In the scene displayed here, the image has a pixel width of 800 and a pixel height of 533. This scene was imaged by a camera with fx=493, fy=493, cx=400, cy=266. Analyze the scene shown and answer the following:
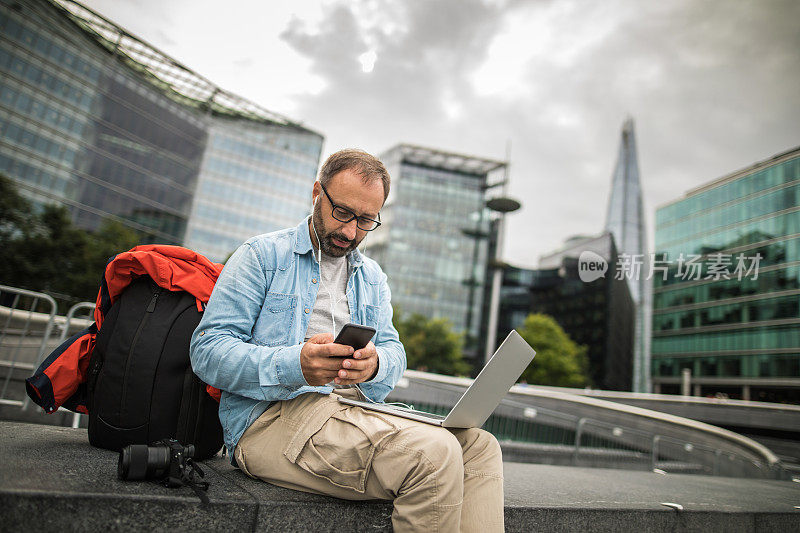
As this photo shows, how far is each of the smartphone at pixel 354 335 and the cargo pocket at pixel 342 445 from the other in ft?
0.89

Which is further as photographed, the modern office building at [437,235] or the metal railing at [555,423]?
the modern office building at [437,235]

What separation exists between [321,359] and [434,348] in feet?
161

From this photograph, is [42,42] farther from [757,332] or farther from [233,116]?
[757,332]

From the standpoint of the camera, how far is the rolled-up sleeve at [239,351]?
6.00ft

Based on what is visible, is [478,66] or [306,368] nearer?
[306,368]

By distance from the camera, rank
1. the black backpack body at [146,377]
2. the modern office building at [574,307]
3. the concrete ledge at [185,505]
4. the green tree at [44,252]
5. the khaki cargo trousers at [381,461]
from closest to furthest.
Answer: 1. the concrete ledge at [185,505]
2. the khaki cargo trousers at [381,461]
3. the black backpack body at [146,377]
4. the green tree at [44,252]
5. the modern office building at [574,307]

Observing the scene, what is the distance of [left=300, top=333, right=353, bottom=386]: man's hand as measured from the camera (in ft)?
5.52

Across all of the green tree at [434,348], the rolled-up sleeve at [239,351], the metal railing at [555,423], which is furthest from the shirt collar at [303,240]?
the green tree at [434,348]

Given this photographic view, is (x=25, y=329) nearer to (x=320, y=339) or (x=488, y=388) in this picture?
(x=320, y=339)

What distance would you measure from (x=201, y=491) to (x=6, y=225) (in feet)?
135

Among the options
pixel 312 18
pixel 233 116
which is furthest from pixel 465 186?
pixel 312 18

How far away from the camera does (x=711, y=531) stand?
3.18 meters

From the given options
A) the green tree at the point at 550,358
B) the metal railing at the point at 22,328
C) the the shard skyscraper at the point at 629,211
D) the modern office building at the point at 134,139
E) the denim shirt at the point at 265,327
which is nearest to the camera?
the denim shirt at the point at 265,327

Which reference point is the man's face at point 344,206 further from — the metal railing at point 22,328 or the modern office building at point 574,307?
the modern office building at point 574,307
